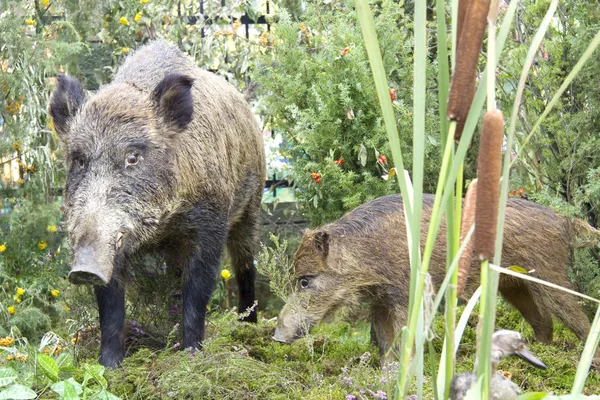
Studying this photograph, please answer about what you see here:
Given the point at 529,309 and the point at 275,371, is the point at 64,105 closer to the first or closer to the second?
the point at 275,371

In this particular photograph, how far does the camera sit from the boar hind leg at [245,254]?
19.7 feet

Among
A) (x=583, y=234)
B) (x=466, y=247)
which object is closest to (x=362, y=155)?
(x=583, y=234)

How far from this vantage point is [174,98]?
447 centimetres

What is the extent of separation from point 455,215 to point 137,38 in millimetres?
5758

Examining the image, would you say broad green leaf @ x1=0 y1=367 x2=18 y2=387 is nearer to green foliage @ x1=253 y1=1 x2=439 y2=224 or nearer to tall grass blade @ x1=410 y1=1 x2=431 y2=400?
tall grass blade @ x1=410 y1=1 x2=431 y2=400

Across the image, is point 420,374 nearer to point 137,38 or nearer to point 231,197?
point 231,197

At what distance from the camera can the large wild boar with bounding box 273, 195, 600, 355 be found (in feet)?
15.5

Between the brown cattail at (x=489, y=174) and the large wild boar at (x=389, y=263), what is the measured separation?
9.65 ft

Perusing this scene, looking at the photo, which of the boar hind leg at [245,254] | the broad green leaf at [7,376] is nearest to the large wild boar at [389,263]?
the boar hind leg at [245,254]

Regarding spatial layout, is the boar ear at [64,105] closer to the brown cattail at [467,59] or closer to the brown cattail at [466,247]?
the brown cattail at [466,247]

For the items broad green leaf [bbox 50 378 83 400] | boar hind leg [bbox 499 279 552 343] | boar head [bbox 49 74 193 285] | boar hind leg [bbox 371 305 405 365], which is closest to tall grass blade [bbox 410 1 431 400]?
broad green leaf [bbox 50 378 83 400]

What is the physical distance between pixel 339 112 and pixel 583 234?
1.87 m

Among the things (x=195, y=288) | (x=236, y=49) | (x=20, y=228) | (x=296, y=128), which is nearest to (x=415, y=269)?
(x=195, y=288)

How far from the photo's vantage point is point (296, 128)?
581 cm
